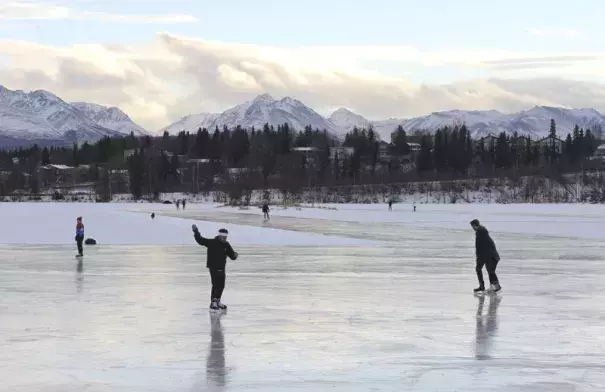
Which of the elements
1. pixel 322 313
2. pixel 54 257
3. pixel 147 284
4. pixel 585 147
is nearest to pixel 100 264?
pixel 54 257

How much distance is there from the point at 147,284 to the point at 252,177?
112852 millimetres

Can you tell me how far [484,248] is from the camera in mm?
16141

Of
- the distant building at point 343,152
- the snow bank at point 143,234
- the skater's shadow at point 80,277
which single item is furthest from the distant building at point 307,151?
the skater's shadow at point 80,277

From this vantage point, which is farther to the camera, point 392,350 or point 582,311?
point 582,311

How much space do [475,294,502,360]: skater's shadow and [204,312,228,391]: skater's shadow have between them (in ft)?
9.22

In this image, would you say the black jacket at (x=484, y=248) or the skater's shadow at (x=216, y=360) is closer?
the skater's shadow at (x=216, y=360)

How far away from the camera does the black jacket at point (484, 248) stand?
16078 millimetres

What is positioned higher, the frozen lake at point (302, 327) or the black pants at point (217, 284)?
the black pants at point (217, 284)

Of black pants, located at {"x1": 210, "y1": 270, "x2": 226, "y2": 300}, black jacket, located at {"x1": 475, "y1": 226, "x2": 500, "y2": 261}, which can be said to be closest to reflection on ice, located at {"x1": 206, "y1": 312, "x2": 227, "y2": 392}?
black pants, located at {"x1": 210, "y1": 270, "x2": 226, "y2": 300}

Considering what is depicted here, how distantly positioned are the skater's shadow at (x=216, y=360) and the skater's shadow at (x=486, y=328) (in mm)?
2810

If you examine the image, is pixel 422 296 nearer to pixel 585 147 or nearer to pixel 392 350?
pixel 392 350

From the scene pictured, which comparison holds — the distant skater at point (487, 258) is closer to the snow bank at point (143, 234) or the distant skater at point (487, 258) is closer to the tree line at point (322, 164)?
the snow bank at point (143, 234)

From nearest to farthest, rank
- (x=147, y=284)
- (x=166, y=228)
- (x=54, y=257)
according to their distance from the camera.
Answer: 1. (x=147, y=284)
2. (x=54, y=257)
3. (x=166, y=228)

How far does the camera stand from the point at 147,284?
1695cm
